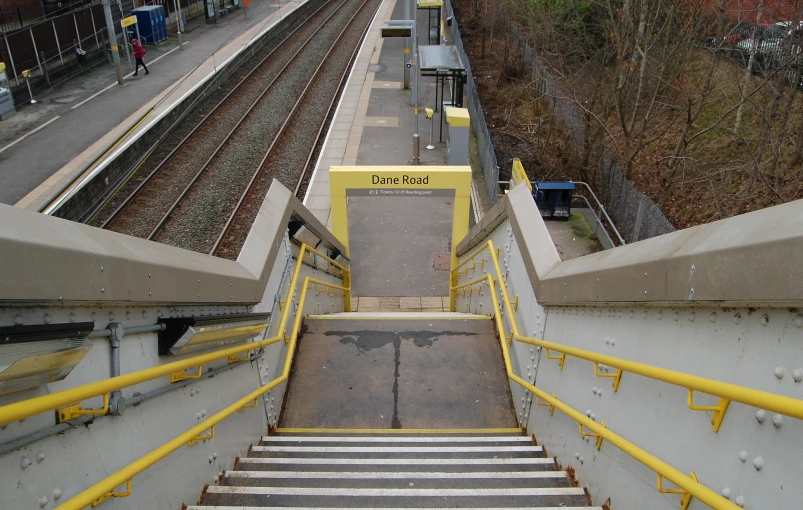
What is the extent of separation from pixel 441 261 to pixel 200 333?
10743 millimetres

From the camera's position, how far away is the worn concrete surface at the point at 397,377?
5.68 meters

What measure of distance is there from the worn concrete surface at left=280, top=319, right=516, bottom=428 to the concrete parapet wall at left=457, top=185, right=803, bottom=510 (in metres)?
1.45

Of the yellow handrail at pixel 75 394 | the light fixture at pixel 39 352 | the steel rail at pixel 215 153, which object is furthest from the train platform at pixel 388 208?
the light fixture at pixel 39 352

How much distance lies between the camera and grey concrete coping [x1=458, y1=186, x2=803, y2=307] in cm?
215

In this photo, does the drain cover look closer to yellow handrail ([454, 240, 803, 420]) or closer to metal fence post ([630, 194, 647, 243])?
metal fence post ([630, 194, 647, 243])

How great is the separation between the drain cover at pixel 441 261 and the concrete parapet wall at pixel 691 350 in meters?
9.22

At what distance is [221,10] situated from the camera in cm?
3766

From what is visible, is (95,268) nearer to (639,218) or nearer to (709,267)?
(709,267)

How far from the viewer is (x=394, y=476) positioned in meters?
3.95

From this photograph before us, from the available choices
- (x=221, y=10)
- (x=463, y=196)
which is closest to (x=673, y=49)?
(x=463, y=196)

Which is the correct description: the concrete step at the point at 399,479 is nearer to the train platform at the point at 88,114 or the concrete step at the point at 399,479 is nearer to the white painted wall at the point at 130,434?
the white painted wall at the point at 130,434

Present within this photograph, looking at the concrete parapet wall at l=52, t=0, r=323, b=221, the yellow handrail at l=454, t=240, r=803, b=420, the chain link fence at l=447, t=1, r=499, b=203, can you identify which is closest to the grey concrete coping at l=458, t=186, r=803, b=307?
the yellow handrail at l=454, t=240, r=803, b=420

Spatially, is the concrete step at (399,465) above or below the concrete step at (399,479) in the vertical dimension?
below

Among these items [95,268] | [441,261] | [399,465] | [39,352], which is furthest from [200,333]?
[441,261]
